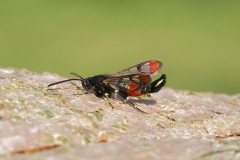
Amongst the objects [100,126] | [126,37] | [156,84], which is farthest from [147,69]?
[126,37]

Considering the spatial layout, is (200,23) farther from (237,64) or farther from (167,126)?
(167,126)

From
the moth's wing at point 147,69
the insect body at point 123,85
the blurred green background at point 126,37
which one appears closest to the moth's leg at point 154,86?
the insect body at point 123,85

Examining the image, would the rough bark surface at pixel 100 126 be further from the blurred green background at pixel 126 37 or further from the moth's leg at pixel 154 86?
the blurred green background at pixel 126 37

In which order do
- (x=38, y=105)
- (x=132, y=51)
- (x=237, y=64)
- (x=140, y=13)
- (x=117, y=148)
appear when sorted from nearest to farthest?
(x=117, y=148) → (x=38, y=105) → (x=237, y=64) → (x=132, y=51) → (x=140, y=13)

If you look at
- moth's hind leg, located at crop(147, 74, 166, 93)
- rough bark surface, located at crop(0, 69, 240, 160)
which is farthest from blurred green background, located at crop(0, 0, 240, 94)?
rough bark surface, located at crop(0, 69, 240, 160)

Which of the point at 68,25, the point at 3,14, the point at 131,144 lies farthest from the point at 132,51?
the point at 131,144

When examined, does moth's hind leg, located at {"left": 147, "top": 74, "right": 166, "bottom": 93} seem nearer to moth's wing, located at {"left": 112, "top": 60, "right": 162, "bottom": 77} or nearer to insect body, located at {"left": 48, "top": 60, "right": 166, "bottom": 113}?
insect body, located at {"left": 48, "top": 60, "right": 166, "bottom": 113}
